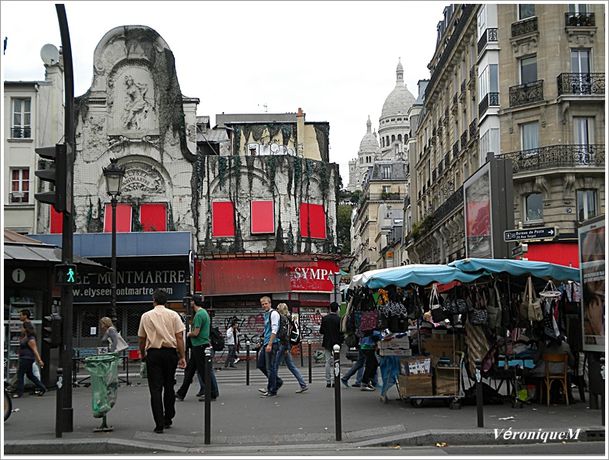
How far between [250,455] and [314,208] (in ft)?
102

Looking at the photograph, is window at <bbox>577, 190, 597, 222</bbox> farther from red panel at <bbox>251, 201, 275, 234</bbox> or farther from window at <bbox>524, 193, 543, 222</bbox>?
red panel at <bbox>251, 201, 275, 234</bbox>

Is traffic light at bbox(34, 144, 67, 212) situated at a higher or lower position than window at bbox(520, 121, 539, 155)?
lower

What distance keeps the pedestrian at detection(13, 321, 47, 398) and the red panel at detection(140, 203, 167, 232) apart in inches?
865

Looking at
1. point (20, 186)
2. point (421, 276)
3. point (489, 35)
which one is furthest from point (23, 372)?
point (489, 35)

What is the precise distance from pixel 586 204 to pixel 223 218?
16.0m

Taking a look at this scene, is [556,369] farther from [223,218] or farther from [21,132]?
[21,132]

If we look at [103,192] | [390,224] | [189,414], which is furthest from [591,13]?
[390,224]

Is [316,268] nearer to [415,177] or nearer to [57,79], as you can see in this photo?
[57,79]

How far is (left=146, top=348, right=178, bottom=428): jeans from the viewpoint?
11156 millimetres

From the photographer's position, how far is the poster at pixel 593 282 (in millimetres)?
12789

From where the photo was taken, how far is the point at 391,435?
10.7 meters

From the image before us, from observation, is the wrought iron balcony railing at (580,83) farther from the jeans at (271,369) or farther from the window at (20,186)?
the window at (20,186)

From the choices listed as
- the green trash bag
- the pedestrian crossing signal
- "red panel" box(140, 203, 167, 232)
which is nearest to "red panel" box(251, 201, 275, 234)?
"red panel" box(140, 203, 167, 232)

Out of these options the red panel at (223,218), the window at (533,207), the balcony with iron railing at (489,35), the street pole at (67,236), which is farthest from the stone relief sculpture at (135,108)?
the street pole at (67,236)
